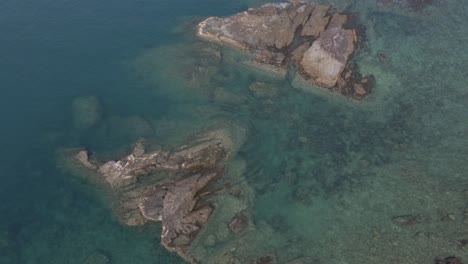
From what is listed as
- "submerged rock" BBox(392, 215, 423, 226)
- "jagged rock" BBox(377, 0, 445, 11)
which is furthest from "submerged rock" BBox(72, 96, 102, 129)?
"jagged rock" BBox(377, 0, 445, 11)

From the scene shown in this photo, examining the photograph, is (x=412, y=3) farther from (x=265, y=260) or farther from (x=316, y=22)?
(x=265, y=260)

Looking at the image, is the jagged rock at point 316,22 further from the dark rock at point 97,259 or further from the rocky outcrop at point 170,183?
the dark rock at point 97,259

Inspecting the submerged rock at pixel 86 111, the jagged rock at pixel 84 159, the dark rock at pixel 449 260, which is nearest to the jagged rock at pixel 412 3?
the dark rock at pixel 449 260

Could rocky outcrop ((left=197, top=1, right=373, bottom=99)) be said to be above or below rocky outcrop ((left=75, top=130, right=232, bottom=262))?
above

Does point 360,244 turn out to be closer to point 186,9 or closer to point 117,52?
point 117,52

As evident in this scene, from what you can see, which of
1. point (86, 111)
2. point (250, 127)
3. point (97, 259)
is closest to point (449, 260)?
point (250, 127)

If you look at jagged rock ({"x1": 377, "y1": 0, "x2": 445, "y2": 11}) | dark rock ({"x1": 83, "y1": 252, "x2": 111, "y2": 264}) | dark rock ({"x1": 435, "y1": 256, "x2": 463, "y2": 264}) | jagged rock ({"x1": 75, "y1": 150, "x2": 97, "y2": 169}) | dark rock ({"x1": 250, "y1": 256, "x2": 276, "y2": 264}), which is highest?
jagged rock ({"x1": 377, "y1": 0, "x2": 445, "y2": 11})

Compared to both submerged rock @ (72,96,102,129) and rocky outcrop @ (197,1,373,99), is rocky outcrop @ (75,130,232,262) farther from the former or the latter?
rocky outcrop @ (197,1,373,99)
